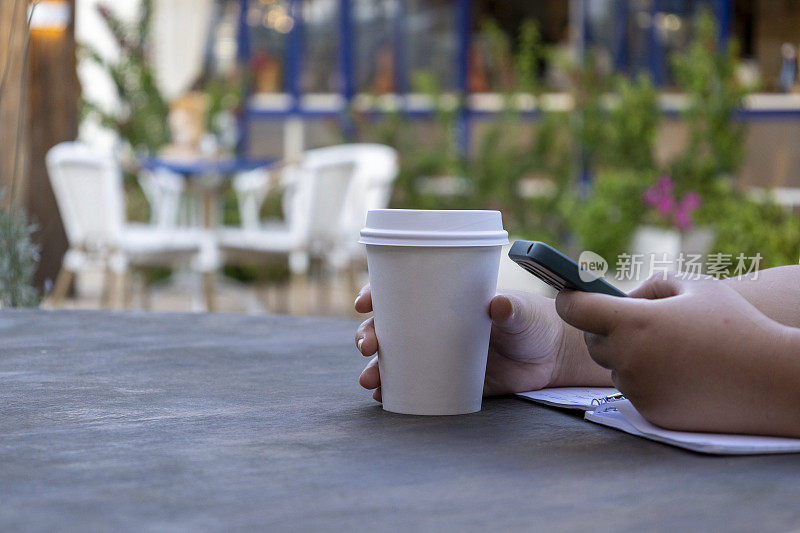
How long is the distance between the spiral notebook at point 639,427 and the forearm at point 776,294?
0.52 ft

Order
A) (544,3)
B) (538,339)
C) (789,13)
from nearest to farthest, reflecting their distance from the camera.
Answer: (538,339) < (789,13) < (544,3)

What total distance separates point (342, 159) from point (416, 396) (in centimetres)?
442

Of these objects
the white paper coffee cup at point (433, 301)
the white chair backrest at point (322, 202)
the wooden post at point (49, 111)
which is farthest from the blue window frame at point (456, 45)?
the white paper coffee cup at point (433, 301)

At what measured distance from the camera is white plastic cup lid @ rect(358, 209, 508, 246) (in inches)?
32.5

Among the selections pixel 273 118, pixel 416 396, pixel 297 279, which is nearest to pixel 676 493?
pixel 416 396

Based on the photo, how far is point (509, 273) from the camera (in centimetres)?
533

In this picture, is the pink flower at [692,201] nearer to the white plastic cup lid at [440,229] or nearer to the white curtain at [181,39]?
the white curtain at [181,39]

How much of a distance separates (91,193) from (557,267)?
4.30 m

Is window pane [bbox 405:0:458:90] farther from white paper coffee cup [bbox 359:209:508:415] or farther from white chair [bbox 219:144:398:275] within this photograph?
white paper coffee cup [bbox 359:209:508:415]

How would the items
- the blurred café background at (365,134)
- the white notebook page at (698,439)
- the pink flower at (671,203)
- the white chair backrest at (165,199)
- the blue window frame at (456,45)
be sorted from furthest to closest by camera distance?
the blue window frame at (456,45)
the white chair backrest at (165,199)
the pink flower at (671,203)
the blurred café background at (365,134)
the white notebook page at (698,439)

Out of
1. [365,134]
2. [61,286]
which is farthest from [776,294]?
[365,134]

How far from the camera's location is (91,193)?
4.75 metres

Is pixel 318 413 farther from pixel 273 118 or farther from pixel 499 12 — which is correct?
pixel 273 118

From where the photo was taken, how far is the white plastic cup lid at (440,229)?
0.83 m
